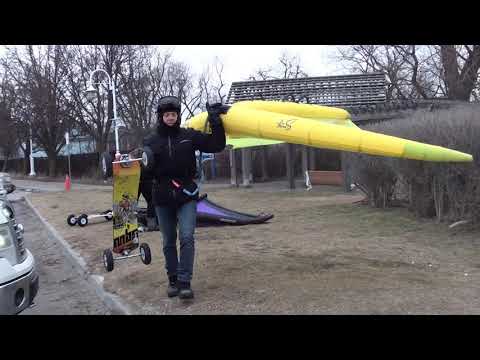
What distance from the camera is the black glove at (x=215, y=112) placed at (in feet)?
17.4

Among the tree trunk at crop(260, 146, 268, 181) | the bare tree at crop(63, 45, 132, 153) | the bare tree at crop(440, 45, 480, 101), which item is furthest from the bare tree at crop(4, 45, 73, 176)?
the bare tree at crop(440, 45, 480, 101)

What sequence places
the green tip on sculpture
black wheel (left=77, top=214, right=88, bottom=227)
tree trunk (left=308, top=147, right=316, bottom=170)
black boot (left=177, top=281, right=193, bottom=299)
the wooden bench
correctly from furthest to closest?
tree trunk (left=308, top=147, right=316, bottom=170), the wooden bench, black wheel (left=77, top=214, right=88, bottom=227), black boot (left=177, top=281, right=193, bottom=299), the green tip on sculpture

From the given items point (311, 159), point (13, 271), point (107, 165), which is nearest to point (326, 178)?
point (311, 159)

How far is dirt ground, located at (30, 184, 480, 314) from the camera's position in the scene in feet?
16.1

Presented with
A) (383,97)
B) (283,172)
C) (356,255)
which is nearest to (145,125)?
(283,172)

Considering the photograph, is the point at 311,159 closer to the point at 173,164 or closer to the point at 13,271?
the point at 173,164

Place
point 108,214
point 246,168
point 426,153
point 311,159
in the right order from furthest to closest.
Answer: point 311,159, point 246,168, point 108,214, point 426,153

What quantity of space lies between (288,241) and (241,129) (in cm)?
379

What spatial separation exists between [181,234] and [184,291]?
0.60 metres

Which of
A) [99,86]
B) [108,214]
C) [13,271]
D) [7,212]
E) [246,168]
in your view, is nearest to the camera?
[13,271]

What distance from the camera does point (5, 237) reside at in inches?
163

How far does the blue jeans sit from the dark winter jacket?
0.36ft

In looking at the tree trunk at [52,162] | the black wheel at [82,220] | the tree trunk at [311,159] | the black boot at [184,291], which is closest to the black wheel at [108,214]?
the black wheel at [82,220]

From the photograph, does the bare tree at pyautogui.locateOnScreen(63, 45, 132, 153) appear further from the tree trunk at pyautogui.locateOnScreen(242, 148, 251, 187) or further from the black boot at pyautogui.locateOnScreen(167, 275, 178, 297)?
the black boot at pyautogui.locateOnScreen(167, 275, 178, 297)
